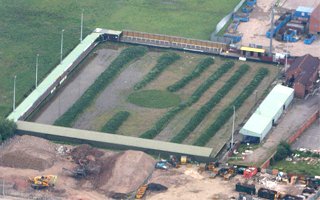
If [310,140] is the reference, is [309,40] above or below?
above

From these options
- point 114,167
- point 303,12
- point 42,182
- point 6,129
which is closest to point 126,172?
point 114,167

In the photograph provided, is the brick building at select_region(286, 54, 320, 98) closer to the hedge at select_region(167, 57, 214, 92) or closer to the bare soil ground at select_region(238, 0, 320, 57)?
the bare soil ground at select_region(238, 0, 320, 57)

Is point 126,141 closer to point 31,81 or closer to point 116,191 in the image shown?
point 116,191

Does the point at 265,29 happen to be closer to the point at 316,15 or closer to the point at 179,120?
the point at 316,15

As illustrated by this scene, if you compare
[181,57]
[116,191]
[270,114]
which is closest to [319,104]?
[270,114]

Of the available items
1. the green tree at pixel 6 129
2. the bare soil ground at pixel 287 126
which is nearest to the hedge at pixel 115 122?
the green tree at pixel 6 129

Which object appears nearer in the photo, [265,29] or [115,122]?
[115,122]

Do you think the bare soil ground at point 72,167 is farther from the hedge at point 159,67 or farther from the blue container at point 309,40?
the blue container at point 309,40
